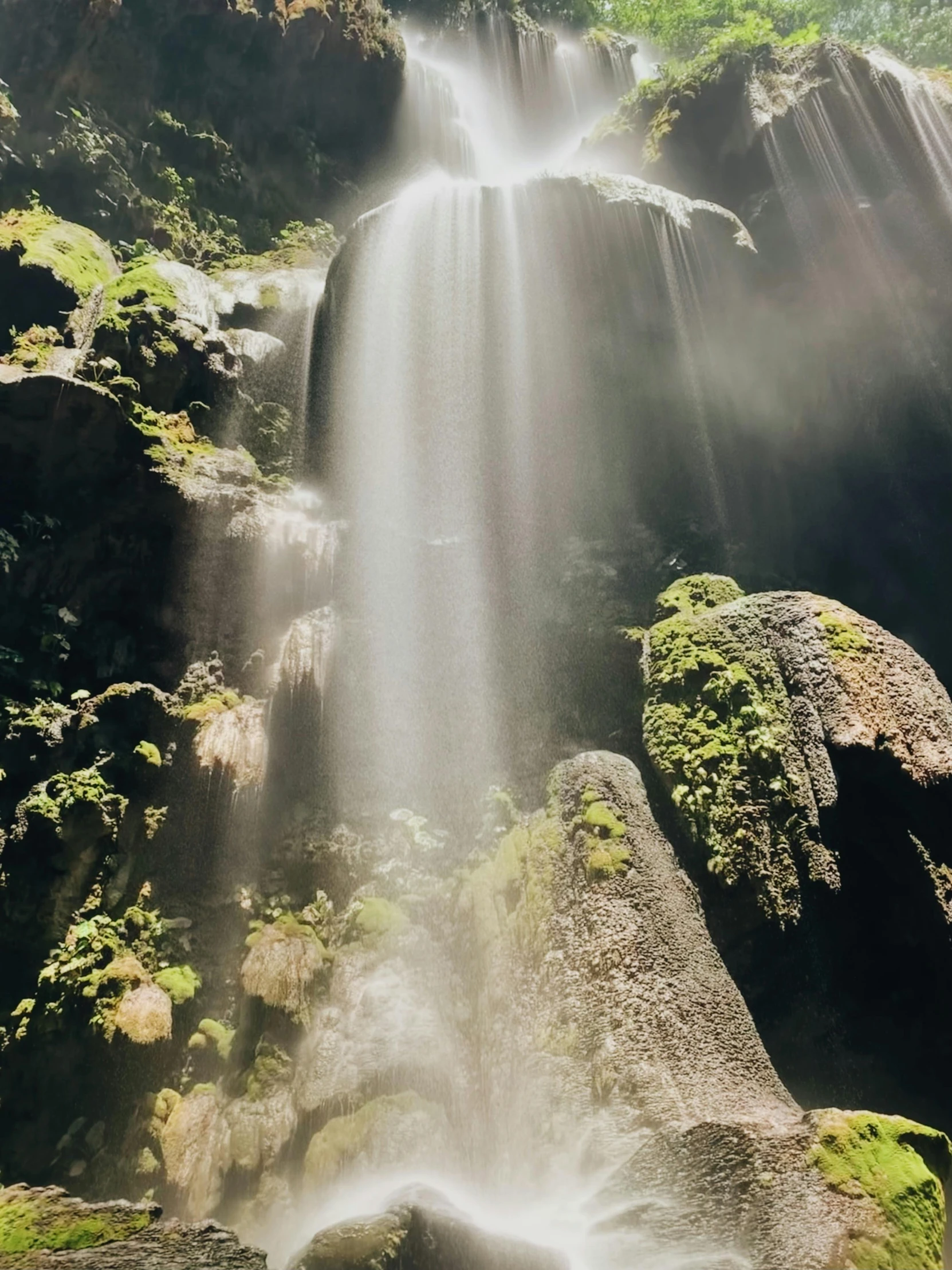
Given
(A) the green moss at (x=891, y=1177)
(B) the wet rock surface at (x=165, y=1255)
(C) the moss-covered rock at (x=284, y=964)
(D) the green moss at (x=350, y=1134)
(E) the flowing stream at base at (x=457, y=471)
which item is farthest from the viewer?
(E) the flowing stream at base at (x=457, y=471)

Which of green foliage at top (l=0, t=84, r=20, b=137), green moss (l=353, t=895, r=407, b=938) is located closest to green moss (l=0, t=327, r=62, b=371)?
green foliage at top (l=0, t=84, r=20, b=137)

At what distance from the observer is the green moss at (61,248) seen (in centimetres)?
965

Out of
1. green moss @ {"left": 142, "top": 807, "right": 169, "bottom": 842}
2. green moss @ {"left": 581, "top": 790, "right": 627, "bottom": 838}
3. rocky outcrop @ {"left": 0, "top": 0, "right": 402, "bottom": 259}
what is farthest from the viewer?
rocky outcrop @ {"left": 0, "top": 0, "right": 402, "bottom": 259}

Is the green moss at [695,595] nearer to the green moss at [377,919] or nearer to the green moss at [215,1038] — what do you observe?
the green moss at [377,919]

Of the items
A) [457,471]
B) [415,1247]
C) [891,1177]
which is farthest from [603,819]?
[457,471]

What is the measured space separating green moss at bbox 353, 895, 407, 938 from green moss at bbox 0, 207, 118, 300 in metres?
9.54

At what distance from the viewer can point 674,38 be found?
1970 cm

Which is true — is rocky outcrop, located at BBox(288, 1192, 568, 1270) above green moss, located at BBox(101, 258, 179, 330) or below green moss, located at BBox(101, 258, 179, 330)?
below

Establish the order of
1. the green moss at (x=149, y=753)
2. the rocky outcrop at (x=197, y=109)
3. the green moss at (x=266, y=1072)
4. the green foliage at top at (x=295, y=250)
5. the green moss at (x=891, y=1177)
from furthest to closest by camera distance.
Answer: the green foliage at top at (x=295, y=250) → the rocky outcrop at (x=197, y=109) → the green moss at (x=149, y=753) → the green moss at (x=266, y=1072) → the green moss at (x=891, y=1177)

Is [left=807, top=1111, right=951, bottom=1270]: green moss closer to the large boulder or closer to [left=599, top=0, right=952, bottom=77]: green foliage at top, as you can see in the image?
the large boulder

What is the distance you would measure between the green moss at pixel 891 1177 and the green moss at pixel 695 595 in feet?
16.5

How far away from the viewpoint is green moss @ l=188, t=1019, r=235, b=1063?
19.8 feet

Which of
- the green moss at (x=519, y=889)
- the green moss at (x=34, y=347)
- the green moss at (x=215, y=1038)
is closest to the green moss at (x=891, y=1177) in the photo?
the green moss at (x=519, y=889)

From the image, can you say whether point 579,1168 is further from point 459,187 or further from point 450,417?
point 459,187
